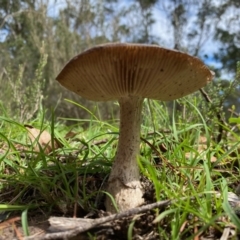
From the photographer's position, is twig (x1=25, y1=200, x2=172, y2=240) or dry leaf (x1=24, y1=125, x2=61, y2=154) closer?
twig (x1=25, y1=200, x2=172, y2=240)

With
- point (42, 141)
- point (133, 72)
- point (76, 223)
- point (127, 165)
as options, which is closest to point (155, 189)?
point (127, 165)

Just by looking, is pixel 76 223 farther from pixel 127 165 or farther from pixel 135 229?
pixel 127 165

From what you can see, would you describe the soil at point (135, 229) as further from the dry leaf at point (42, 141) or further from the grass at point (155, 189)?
the dry leaf at point (42, 141)

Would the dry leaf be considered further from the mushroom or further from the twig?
the twig

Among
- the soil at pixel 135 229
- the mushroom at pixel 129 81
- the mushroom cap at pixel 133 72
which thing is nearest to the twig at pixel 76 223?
the soil at pixel 135 229

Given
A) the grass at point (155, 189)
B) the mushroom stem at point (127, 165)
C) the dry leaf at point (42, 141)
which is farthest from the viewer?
the dry leaf at point (42, 141)

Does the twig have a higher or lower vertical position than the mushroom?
lower

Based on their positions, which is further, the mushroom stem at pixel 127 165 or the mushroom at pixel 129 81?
the mushroom stem at pixel 127 165

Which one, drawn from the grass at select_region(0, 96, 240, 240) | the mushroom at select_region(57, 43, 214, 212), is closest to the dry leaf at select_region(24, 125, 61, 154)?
the grass at select_region(0, 96, 240, 240)

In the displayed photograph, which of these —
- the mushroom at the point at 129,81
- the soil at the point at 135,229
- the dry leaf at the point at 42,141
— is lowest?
the soil at the point at 135,229
